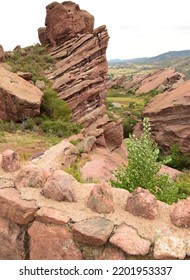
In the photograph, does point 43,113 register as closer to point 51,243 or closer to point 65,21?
point 65,21

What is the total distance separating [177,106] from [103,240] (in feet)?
87.0

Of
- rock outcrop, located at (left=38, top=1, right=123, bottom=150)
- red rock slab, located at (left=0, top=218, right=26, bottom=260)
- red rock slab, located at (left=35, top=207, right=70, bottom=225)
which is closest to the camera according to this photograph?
red rock slab, located at (left=35, top=207, right=70, bottom=225)

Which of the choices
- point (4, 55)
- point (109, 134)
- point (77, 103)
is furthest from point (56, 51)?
point (109, 134)

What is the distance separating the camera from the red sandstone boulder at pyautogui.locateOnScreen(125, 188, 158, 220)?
5.27 m

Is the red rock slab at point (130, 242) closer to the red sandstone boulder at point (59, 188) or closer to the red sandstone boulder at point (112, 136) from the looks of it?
the red sandstone boulder at point (59, 188)

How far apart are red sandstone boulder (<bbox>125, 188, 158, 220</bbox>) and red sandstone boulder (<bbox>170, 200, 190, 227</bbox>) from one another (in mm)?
286

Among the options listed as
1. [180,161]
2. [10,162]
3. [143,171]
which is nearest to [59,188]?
[10,162]

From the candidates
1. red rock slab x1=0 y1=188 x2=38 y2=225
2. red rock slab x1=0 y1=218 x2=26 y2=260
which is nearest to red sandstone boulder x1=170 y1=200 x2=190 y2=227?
red rock slab x1=0 y1=188 x2=38 y2=225

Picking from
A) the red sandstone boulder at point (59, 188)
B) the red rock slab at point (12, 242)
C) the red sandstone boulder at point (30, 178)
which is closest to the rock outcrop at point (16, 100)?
the red sandstone boulder at point (30, 178)

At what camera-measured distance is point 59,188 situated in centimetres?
582

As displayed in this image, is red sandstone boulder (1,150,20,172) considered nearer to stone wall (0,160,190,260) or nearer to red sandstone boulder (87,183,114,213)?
stone wall (0,160,190,260)

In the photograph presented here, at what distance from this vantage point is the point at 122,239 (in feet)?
15.8

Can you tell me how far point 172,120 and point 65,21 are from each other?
14453 millimetres
